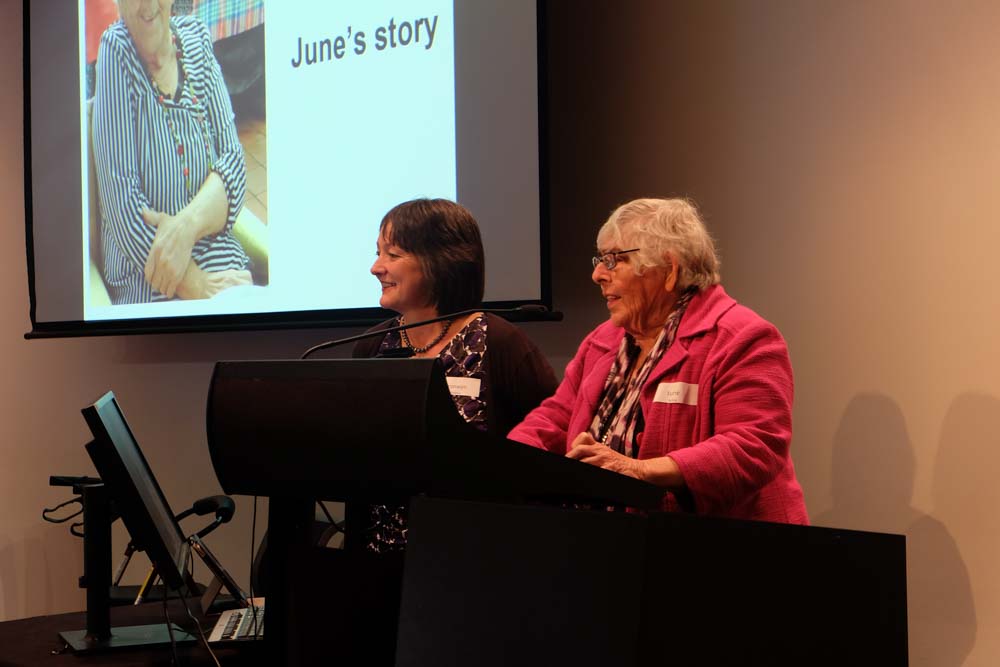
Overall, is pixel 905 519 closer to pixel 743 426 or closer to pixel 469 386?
pixel 743 426

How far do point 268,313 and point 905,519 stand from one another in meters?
2.08

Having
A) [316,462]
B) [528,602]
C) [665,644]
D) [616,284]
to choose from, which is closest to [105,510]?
[316,462]

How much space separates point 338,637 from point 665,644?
2.29 ft

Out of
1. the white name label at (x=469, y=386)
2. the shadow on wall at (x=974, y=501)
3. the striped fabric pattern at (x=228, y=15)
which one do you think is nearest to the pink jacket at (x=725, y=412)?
the white name label at (x=469, y=386)

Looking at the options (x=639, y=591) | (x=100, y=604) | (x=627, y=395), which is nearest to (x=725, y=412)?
(x=627, y=395)

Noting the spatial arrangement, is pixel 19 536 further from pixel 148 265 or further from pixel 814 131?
pixel 814 131

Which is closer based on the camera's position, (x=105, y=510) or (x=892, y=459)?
(x=105, y=510)

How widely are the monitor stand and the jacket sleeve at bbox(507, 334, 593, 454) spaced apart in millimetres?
786

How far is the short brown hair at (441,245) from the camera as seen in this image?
2271 mm

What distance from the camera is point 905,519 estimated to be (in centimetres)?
256

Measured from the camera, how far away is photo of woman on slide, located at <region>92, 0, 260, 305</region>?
3.76 meters

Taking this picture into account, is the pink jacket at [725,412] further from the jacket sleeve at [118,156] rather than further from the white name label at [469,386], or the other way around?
the jacket sleeve at [118,156]

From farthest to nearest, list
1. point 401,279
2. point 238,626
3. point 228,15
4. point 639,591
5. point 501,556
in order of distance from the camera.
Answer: point 228,15 < point 401,279 < point 238,626 < point 501,556 < point 639,591

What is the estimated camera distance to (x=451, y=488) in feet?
4.48
